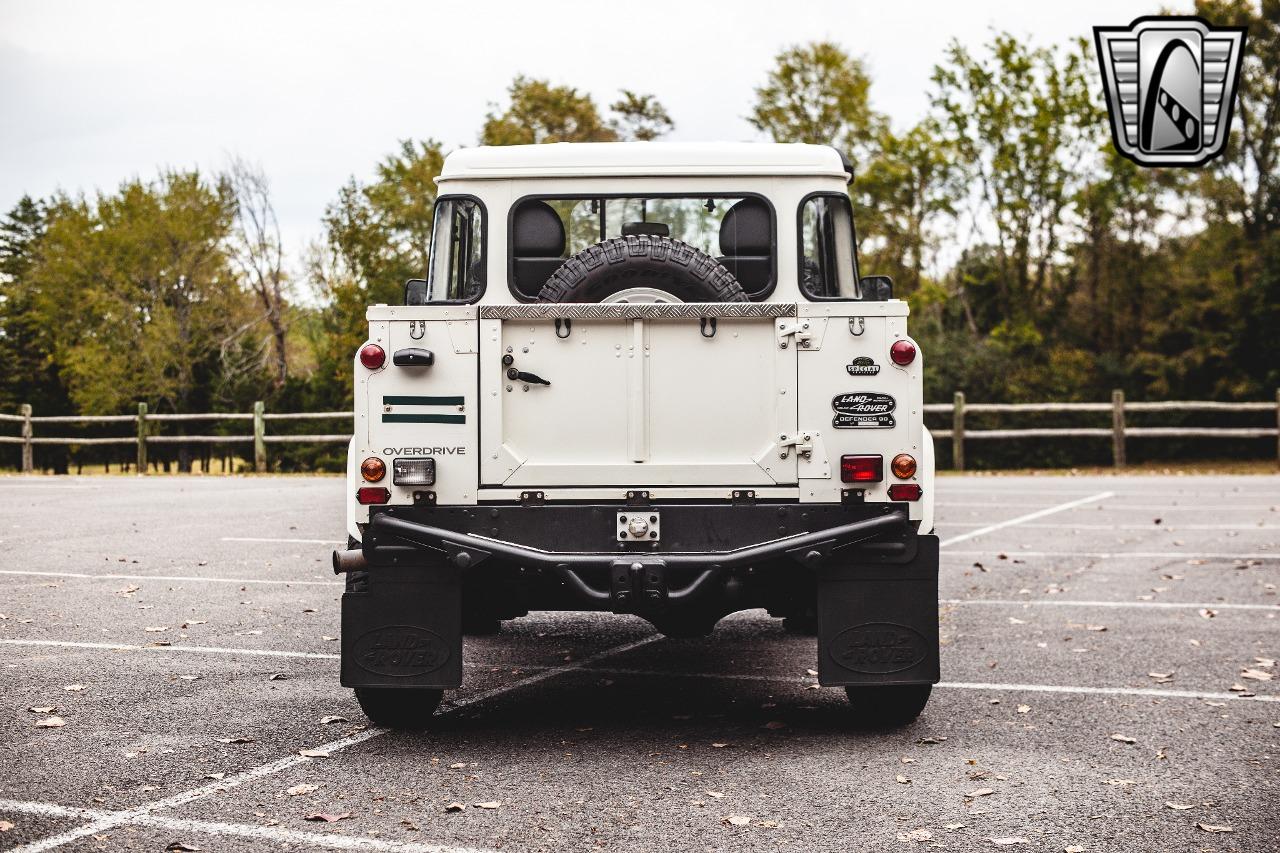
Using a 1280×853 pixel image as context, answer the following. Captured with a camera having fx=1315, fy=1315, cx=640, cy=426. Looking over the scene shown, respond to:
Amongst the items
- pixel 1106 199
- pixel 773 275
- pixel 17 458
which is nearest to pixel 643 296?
pixel 773 275

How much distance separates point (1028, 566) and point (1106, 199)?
92.9 ft

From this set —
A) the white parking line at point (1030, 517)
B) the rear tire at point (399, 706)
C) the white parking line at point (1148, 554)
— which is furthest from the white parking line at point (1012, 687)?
the white parking line at point (1030, 517)

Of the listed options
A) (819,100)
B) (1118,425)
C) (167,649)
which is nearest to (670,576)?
(167,649)

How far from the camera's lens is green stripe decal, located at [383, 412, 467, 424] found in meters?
5.60

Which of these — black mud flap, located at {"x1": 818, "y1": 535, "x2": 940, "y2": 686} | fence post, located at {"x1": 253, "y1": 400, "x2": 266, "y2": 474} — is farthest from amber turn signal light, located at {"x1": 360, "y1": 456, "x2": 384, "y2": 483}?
fence post, located at {"x1": 253, "y1": 400, "x2": 266, "y2": 474}

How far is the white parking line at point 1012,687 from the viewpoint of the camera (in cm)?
650

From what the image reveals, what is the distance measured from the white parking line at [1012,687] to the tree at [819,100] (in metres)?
31.8

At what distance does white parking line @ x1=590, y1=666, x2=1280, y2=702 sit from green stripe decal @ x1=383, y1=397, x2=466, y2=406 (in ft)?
7.41

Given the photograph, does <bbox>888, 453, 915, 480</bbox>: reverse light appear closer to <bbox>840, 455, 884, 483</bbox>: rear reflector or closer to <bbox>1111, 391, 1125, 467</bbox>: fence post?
<bbox>840, 455, 884, 483</bbox>: rear reflector

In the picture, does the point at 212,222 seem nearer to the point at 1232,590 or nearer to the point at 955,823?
the point at 1232,590

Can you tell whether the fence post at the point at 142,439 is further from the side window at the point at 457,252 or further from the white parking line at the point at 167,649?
the side window at the point at 457,252

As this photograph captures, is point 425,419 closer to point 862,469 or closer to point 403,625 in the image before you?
point 403,625

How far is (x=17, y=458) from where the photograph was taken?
38781 mm

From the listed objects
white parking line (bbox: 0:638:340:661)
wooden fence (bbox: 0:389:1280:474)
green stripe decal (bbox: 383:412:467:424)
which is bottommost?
white parking line (bbox: 0:638:340:661)
